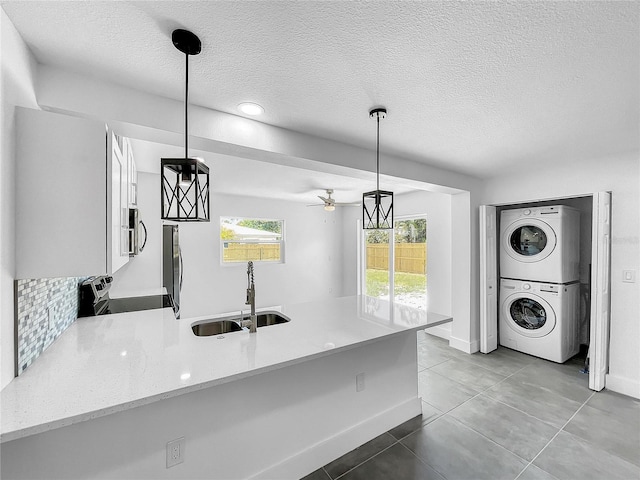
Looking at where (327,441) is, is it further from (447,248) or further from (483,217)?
(447,248)

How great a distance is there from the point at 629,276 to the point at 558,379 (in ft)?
4.11

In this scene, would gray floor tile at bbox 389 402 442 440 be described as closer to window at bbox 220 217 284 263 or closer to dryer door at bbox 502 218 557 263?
dryer door at bbox 502 218 557 263

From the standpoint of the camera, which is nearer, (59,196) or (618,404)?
(59,196)

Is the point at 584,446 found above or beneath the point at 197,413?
beneath

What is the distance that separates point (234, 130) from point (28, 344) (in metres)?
1.56

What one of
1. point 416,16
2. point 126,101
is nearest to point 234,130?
point 126,101

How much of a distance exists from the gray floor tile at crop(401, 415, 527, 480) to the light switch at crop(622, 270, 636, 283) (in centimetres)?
209

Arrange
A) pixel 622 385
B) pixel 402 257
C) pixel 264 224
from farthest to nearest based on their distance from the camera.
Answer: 1. pixel 264 224
2. pixel 402 257
3. pixel 622 385

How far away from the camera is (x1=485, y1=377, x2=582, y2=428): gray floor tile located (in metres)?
2.40

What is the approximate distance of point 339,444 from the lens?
195 centimetres

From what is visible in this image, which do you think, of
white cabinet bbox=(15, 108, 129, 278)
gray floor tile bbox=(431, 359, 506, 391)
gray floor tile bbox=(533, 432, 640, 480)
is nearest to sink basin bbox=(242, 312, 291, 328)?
white cabinet bbox=(15, 108, 129, 278)

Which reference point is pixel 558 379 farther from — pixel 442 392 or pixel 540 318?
pixel 442 392

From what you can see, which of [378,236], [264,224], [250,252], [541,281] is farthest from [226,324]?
[378,236]

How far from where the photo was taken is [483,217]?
3.64m
